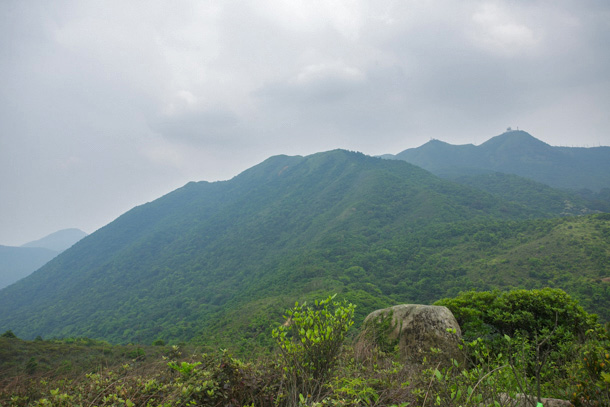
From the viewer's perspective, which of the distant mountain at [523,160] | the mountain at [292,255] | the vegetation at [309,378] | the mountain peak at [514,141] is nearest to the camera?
the vegetation at [309,378]

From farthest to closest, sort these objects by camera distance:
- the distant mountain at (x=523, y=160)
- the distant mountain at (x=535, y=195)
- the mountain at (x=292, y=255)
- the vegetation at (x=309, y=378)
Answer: the distant mountain at (x=523, y=160) < the distant mountain at (x=535, y=195) < the mountain at (x=292, y=255) < the vegetation at (x=309, y=378)

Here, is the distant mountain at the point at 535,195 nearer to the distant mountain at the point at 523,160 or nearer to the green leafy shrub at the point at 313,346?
the distant mountain at the point at 523,160

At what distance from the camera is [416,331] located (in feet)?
20.7

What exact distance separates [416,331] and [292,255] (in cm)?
5695

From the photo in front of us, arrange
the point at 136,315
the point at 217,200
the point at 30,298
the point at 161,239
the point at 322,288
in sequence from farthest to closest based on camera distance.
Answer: the point at 217,200 < the point at 161,239 < the point at 30,298 < the point at 136,315 < the point at 322,288

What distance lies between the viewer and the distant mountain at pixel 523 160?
114312 millimetres

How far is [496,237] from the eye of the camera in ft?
141

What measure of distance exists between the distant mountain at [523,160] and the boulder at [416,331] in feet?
405

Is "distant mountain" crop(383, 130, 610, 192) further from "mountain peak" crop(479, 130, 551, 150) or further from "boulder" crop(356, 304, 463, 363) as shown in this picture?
"boulder" crop(356, 304, 463, 363)

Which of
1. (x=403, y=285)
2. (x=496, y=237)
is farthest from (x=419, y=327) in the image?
(x=496, y=237)

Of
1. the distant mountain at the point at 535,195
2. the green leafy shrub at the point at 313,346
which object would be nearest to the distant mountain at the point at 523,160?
the distant mountain at the point at 535,195

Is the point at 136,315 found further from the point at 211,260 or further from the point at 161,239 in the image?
the point at 161,239

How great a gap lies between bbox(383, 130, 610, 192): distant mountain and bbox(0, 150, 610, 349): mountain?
59105 mm

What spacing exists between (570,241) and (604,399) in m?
44.9
